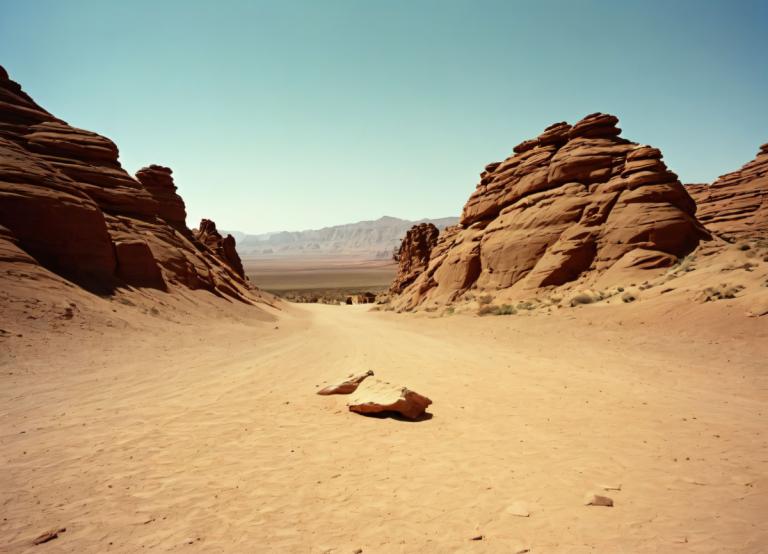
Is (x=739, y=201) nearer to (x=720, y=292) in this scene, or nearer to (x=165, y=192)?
(x=720, y=292)

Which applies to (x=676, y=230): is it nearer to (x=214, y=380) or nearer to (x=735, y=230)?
(x=735, y=230)

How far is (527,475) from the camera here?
6184mm

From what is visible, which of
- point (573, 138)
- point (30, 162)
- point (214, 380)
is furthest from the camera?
point (573, 138)

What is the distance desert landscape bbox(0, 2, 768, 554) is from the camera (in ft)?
16.1

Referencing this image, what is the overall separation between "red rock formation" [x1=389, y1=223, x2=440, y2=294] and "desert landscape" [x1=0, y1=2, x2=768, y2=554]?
29792 millimetres

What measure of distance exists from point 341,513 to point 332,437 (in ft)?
8.48

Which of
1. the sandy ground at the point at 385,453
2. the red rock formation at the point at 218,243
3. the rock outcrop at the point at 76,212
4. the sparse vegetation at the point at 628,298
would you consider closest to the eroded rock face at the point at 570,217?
the sparse vegetation at the point at 628,298

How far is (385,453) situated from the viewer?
7039mm

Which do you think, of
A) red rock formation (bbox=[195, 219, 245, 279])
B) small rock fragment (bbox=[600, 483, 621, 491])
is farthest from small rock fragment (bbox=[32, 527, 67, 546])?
red rock formation (bbox=[195, 219, 245, 279])

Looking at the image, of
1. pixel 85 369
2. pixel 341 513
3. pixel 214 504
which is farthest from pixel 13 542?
pixel 85 369

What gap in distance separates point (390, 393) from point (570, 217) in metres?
23.7

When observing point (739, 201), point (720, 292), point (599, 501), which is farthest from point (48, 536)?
point (739, 201)

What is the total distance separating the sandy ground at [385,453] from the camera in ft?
15.4

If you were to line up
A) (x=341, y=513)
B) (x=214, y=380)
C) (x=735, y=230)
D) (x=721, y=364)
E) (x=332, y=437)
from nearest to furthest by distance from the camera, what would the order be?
(x=341, y=513), (x=332, y=437), (x=214, y=380), (x=721, y=364), (x=735, y=230)
